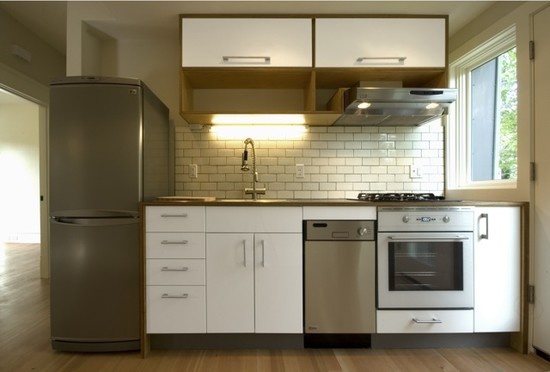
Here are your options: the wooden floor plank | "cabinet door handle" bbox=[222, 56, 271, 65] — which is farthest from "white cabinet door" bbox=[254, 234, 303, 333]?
"cabinet door handle" bbox=[222, 56, 271, 65]

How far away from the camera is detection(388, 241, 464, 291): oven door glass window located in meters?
1.83

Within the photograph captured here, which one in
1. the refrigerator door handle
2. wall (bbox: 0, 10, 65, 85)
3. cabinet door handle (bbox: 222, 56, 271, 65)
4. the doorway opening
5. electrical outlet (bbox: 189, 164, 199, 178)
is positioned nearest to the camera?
the refrigerator door handle

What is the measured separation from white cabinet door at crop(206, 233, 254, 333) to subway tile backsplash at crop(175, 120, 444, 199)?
70cm

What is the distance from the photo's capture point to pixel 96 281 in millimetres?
1803

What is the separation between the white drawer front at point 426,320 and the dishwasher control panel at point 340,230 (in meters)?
0.48

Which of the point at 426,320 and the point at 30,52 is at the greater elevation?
the point at 30,52

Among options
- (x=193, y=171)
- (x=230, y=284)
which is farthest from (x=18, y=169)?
(x=230, y=284)

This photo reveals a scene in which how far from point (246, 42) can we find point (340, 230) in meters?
1.44

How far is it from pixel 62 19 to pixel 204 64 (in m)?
1.67

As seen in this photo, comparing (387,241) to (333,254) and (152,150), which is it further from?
(152,150)

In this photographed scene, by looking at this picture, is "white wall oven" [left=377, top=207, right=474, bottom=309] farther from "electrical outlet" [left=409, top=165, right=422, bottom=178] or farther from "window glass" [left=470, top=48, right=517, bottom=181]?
"electrical outlet" [left=409, top=165, right=422, bottom=178]

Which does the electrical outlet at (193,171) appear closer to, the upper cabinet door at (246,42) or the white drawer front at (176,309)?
the upper cabinet door at (246,42)

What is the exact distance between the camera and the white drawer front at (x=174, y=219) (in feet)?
5.97

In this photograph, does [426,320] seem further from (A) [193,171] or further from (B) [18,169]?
(B) [18,169]
